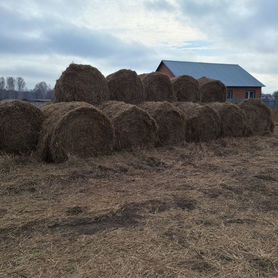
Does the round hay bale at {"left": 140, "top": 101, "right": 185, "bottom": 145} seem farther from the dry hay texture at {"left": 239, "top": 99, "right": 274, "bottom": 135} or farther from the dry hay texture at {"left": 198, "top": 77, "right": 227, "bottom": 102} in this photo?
the dry hay texture at {"left": 239, "top": 99, "right": 274, "bottom": 135}

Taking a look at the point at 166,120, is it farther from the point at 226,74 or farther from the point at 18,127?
the point at 226,74

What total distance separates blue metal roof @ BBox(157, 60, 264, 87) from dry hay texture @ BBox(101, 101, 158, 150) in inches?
1437

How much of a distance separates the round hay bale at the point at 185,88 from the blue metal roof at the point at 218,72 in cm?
3223

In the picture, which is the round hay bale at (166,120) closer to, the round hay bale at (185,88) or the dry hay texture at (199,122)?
the dry hay texture at (199,122)

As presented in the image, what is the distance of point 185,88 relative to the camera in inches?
595

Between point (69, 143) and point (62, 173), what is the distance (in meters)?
1.40

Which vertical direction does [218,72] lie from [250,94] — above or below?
above

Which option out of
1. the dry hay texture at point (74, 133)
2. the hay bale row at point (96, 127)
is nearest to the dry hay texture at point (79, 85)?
the hay bale row at point (96, 127)

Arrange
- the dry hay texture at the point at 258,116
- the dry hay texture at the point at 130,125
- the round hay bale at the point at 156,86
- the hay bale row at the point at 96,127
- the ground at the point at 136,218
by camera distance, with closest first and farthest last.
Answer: the ground at the point at 136,218 → the hay bale row at the point at 96,127 → the dry hay texture at the point at 130,125 → the round hay bale at the point at 156,86 → the dry hay texture at the point at 258,116

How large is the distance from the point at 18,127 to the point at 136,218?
4861mm

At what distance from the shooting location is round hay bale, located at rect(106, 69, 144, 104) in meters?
12.5

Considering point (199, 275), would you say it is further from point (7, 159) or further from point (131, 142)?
point (131, 142)

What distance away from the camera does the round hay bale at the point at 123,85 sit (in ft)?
41.0

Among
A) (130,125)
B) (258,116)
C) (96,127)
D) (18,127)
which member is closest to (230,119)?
(258,116)
